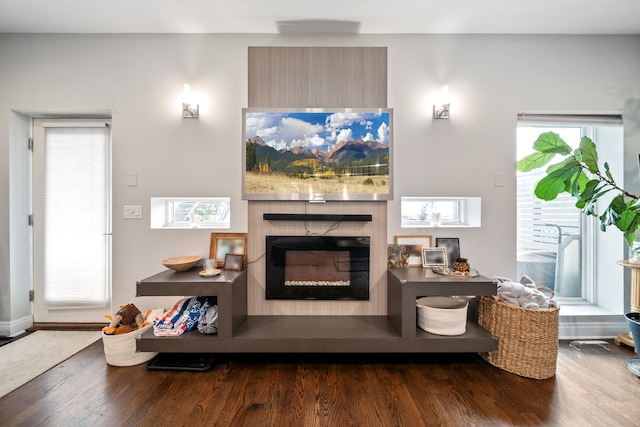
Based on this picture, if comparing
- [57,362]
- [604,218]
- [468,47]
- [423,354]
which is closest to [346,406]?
[423,354]

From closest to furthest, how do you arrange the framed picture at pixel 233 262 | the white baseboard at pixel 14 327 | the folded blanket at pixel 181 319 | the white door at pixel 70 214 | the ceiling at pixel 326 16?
the folded blanket at pixel 181 319 < the ceiling at pixel 326 16 < the framed picture at pixel 233 262 < the white baseboard at pixel 14 327 < the white door at pixel 70 214

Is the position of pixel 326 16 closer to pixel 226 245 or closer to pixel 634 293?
pixel 226 245

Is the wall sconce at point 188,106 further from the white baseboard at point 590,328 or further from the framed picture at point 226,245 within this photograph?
the white baseboard at point 590,328

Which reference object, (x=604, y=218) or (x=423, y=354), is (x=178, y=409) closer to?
(x=423, y=354)

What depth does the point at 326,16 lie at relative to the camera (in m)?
2.34

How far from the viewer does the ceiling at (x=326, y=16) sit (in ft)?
7.18

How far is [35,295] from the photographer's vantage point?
2.75m

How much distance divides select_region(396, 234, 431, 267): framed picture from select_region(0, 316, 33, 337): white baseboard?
3.60 meters

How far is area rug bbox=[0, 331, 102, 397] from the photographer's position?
6.48 ft

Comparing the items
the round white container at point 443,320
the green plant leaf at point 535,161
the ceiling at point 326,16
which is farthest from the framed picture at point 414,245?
the ceiling at point 326,16

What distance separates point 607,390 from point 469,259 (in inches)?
45.4

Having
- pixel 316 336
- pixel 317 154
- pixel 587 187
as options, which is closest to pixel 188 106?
pixel 317 154

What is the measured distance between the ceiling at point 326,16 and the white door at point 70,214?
3.03 ft

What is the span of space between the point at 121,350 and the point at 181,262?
2.42 feet
